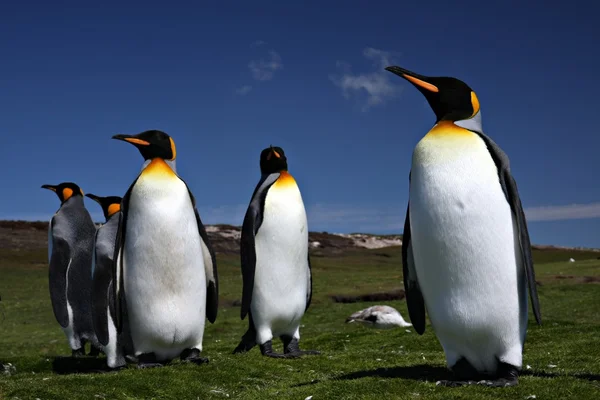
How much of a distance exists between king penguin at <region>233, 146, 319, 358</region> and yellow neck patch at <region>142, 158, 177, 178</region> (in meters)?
1.30

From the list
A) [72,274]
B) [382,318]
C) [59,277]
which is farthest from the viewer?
[382,318]

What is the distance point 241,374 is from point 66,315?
4270 millimetres

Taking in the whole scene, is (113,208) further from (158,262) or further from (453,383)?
(453,383)

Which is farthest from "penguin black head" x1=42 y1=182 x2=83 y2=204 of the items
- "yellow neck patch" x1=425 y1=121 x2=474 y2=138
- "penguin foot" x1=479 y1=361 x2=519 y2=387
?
"penguin foot" x1=479 y1=361 x2=519 y2=387

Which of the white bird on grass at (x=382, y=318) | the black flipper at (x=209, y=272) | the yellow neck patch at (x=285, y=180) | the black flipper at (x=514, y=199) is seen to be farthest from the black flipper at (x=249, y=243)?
the white bird on grass at (x=382, y=318)

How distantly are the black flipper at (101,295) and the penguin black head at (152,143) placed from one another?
153 centimetres

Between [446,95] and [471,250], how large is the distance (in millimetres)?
1372

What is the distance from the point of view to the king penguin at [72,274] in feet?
34.4

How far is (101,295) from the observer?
8.02 metres

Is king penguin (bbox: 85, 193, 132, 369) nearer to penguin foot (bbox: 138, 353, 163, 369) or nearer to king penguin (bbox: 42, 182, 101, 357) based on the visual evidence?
penguin foot (bbox: 138, 353, 163, 369)

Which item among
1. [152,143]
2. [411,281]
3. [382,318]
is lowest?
[382,318]

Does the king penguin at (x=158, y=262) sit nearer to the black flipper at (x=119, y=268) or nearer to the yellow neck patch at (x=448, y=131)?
the black flipper at (x=119, y=268)

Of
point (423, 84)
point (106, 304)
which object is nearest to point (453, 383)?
point (423, 84)

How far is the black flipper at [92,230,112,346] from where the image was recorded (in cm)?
789
